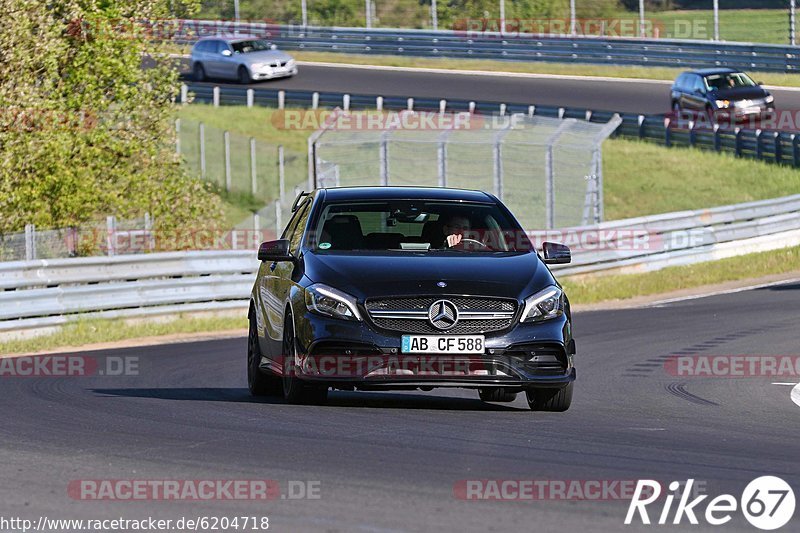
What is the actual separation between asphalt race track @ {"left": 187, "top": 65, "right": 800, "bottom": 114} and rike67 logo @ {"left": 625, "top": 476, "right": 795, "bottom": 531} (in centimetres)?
3943

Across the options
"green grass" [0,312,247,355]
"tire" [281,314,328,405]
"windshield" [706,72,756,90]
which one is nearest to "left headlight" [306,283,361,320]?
"tire" [281,314,328,405]

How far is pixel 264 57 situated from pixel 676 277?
28.5 meters

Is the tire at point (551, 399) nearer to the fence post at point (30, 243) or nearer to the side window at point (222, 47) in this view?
the fence post at point (30, 243)

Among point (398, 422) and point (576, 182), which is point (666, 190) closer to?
point (576, 182)

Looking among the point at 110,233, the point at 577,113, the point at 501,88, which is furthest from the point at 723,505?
the point at 501,88

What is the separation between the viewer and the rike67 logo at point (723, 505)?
6719mm

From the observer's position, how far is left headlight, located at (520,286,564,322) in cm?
1048

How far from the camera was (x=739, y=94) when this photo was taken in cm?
4253

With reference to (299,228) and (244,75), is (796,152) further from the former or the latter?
(299,228)

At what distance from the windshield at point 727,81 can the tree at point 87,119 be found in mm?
16929

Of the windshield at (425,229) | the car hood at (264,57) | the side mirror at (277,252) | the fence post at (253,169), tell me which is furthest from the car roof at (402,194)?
the car hood at (264,57)

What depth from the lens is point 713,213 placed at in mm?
30344

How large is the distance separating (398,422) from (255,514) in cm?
324

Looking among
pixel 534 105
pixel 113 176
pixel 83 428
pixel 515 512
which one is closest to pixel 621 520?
pixel 515 512
